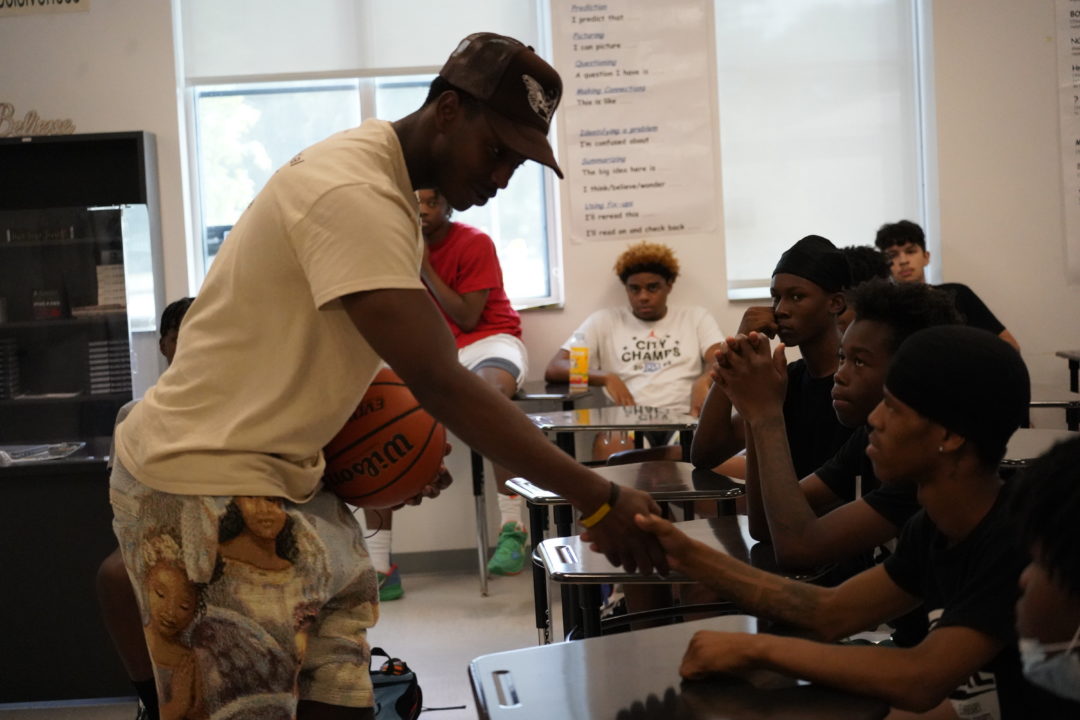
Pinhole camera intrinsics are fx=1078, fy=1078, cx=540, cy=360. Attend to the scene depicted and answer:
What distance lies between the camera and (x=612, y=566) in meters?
1.89

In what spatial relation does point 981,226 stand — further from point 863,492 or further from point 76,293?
point 76,293

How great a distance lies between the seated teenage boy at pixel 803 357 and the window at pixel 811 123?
264 cm

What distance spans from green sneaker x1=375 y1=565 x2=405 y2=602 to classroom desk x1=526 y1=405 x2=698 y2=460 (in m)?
1.34

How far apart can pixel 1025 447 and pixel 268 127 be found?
13.6 feet

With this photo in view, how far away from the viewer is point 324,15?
5461 millimetres

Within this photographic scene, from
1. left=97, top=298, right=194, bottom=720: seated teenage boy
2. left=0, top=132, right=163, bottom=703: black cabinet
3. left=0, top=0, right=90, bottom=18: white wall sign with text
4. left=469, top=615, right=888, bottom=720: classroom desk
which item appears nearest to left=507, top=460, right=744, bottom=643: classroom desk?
left=469, top=615, right=888, bottom=720: classroom desk

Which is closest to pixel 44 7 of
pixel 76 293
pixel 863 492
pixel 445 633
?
pixel 76 293

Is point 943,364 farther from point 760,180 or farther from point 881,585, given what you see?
point 760,180

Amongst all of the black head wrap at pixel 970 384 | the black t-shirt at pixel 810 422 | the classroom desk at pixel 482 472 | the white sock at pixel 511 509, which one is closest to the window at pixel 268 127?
the classroom desk at pixel 482 472

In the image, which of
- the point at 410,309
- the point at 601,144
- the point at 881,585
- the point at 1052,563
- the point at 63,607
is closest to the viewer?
the point at 1052,563

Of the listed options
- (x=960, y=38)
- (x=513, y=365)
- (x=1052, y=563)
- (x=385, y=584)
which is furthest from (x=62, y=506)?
(x=960, y=38)

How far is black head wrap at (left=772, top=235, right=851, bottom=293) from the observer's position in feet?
9.45

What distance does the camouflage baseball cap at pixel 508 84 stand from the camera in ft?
5.00

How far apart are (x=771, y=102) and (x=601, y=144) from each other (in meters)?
0.94
